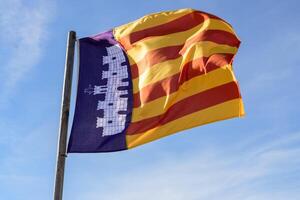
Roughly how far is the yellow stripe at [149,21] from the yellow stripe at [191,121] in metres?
2.97

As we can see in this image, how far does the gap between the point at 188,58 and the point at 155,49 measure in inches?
36.1

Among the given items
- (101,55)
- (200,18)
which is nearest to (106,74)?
(101,55)

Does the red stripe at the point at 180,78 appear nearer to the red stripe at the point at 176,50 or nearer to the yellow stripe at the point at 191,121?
the red stripe at the point at 176,50

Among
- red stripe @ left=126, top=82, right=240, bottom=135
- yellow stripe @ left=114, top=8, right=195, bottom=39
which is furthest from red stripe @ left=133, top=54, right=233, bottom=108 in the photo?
yellow stripe @ left=114, top=8, right=195, bottom=39

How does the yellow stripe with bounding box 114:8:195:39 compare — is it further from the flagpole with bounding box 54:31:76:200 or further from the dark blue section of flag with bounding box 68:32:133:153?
the flagpole with bounding box 54:31:76:200

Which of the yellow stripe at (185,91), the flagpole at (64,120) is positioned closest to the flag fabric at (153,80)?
the yellow stripe at (185,91)

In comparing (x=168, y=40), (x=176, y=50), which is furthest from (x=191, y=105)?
(x=168, y=40)

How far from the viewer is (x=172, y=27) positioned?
13859 millimetres

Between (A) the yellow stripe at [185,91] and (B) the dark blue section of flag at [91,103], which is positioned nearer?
(B) the dark blue section of flag at [91,103]

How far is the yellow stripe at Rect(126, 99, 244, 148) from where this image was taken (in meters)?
11.5

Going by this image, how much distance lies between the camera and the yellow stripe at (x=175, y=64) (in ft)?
41.8

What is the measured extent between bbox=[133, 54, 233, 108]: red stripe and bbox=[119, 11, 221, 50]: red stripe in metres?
1.30

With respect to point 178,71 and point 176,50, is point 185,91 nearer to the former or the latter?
point 178,71

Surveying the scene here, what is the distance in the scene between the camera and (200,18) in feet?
45.6
